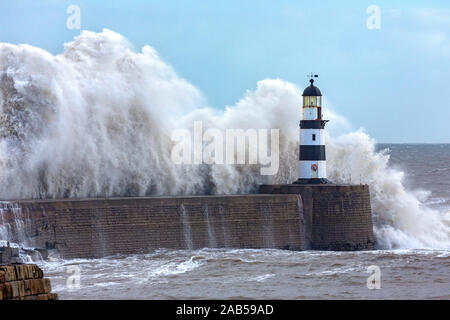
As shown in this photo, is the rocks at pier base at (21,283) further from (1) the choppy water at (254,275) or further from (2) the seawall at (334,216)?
(2) the seawall at (334,216)

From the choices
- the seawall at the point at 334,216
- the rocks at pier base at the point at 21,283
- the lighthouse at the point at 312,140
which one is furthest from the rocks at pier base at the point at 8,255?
the rocks at pier base at the point at 21,283

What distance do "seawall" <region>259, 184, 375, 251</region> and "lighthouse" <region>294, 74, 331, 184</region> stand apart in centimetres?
95

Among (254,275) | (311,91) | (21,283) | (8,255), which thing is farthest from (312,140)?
(21,283)

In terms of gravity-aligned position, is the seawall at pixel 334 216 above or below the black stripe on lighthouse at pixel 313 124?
below

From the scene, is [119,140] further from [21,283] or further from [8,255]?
[21,283]

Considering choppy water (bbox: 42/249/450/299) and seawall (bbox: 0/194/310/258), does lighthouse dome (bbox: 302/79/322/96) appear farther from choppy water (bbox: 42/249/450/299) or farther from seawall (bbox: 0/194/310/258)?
choppy water (bbox: 42/249/450/299)

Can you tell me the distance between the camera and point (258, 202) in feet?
59.4

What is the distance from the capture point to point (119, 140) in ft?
63.6

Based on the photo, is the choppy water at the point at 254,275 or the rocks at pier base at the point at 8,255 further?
the rocks at pier base at the point at 8,255

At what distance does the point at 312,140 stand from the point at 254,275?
17.0 ft

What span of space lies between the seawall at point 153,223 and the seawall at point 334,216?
17cm

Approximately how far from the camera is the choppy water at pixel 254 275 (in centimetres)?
1341
